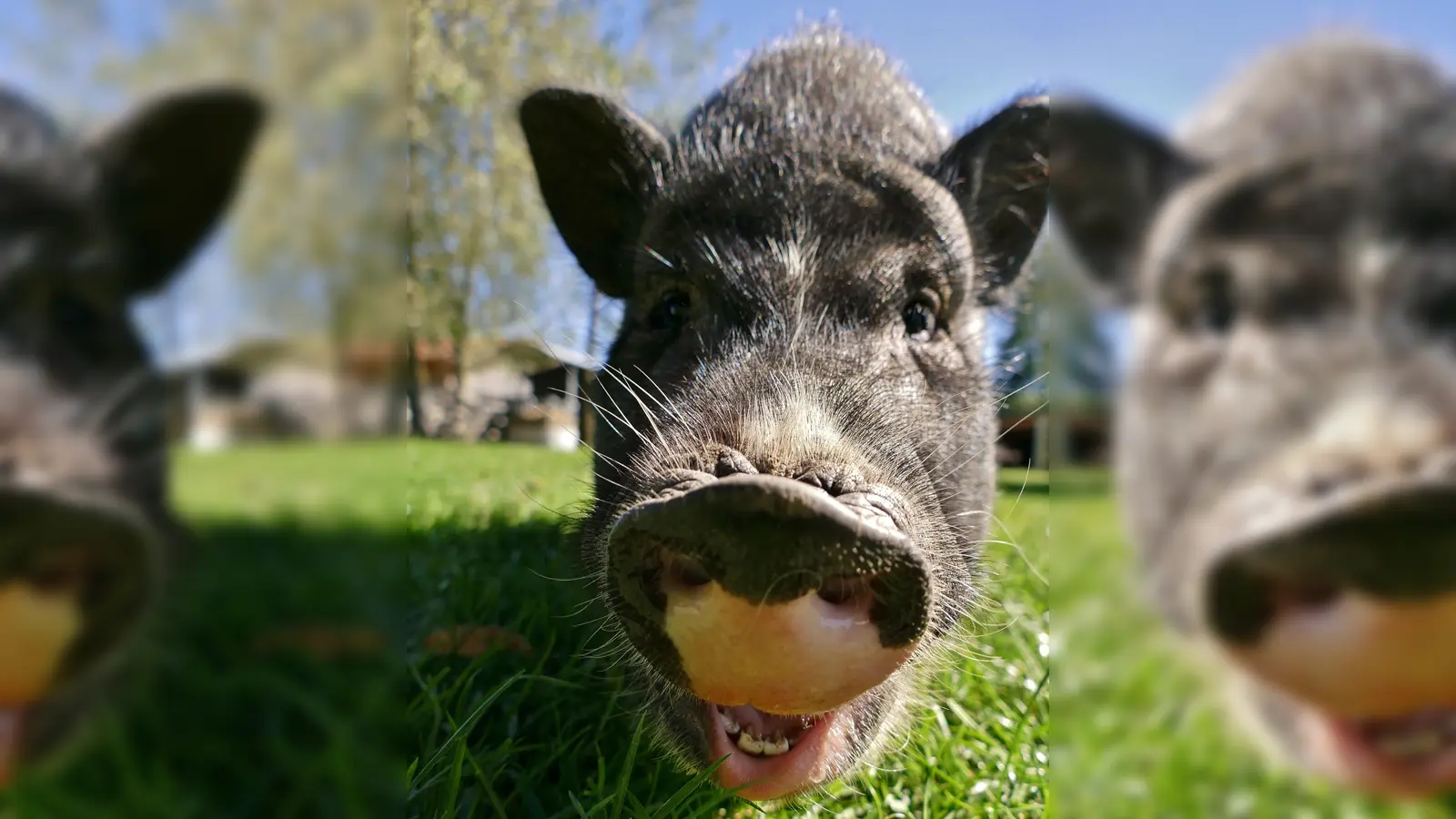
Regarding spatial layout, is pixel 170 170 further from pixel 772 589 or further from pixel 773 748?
pixel 773 748

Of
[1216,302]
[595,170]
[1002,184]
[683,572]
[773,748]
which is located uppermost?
[1002,184]

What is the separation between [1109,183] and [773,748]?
0.76 metres

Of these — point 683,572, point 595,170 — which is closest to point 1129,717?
point 683,572

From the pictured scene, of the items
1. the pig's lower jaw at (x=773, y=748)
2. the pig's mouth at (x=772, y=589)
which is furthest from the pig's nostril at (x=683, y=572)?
the pig's lower jaw at (x=773, y=748)

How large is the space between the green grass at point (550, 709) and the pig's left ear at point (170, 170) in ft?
1.45

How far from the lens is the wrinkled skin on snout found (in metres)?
0.88

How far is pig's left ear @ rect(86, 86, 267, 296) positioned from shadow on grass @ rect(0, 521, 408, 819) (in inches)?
10.9

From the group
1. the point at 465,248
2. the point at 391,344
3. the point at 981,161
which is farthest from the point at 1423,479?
the point at 465,248

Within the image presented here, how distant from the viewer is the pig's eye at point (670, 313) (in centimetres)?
142

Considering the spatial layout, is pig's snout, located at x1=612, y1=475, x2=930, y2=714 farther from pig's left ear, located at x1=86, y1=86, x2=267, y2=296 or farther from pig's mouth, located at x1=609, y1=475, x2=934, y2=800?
pig's left ear, located at x1=86, y1=86, x2=267, y2=296

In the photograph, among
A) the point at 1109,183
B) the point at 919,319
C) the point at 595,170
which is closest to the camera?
the point at 1109,183

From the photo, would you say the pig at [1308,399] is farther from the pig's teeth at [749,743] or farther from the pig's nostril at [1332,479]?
the pig's teeth at [749,743]

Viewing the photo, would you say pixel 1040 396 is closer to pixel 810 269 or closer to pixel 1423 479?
pixel 810 269

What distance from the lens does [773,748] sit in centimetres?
117
